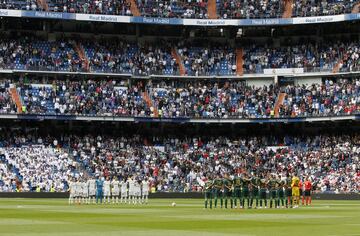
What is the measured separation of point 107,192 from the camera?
5856cm

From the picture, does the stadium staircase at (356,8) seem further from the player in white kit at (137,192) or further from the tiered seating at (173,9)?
the player in white kit at (137,192)

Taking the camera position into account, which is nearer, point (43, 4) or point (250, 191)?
point (250, 191)

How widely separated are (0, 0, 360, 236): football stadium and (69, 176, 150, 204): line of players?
1423 cm

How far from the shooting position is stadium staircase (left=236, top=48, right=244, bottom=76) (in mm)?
90762

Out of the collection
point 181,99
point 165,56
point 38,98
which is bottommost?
point 181,99

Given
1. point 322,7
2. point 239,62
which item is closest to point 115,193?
point 239,62

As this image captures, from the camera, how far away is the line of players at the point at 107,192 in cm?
5778

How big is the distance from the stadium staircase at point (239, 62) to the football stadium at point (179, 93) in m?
0.12

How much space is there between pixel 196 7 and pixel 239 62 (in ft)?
24.8

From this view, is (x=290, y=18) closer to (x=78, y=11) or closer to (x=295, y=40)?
(x=295, y=40)

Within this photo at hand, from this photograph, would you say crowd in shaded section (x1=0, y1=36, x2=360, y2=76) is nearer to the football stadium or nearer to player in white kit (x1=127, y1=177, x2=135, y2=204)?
the football stadium

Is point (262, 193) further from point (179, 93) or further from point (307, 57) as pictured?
point (307, 57)

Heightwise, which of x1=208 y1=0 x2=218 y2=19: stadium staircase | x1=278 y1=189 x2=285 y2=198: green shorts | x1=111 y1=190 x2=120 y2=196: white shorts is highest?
x1=208 y1=0 x2=218 y2=19: stadium staircase

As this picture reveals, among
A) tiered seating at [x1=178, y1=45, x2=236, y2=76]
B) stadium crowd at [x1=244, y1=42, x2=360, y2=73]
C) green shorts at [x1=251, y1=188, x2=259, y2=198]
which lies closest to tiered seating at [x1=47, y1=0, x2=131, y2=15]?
tiered seating at [x1=178, y1=45, x2=236, y2=76]
